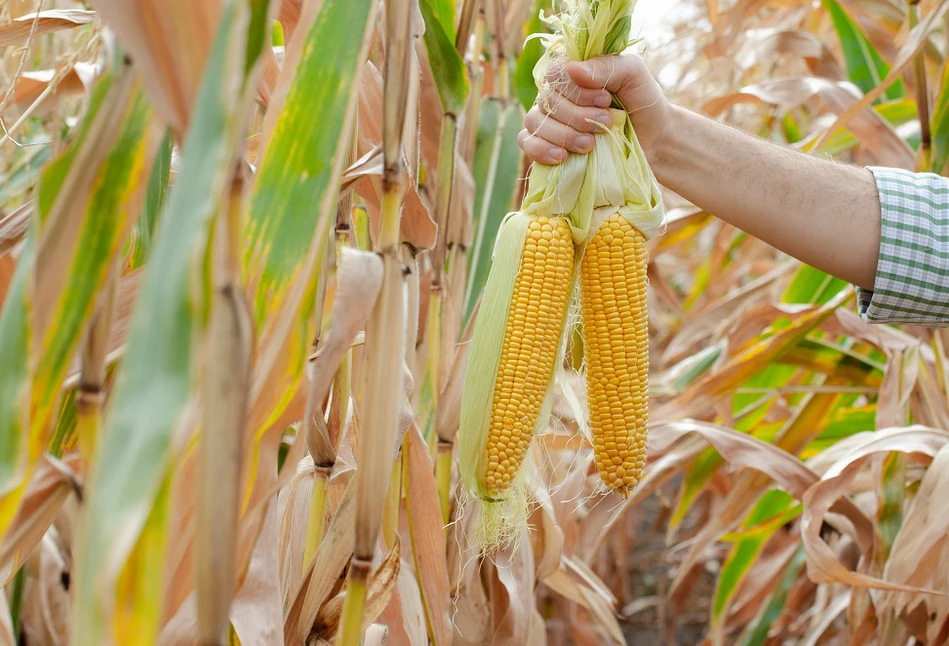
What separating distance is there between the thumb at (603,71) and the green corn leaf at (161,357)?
54cm

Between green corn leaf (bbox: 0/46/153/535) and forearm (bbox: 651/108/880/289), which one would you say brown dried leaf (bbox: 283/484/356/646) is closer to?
green corn leaf (bbox: 0/46/153/535)

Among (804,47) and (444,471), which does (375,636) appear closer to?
(444,471)

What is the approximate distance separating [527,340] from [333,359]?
0.33m

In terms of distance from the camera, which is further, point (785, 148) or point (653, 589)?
point (653, 589)

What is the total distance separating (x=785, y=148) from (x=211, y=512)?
1128 mm

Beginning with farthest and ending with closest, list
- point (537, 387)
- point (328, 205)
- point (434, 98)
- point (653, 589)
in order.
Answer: point (653, 589), point (434, 98), point (537, 387), point (328, 205)

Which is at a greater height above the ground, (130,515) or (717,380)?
(130,515)

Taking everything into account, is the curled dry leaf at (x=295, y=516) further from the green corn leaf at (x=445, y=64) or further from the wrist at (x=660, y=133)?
the wrist at (x=660, y=133)

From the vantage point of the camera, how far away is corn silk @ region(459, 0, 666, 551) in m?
0.88

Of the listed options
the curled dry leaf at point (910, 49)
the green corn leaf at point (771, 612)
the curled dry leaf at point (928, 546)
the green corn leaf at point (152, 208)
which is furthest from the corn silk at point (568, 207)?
the green corn leaf at point (771, 612)

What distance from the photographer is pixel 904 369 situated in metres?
1.58

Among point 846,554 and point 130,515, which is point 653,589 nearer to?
point 846,554

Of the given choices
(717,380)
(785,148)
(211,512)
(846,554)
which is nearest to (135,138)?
(211,512)

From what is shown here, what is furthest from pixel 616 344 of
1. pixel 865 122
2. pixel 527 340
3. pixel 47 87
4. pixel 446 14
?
pixel 865 122
